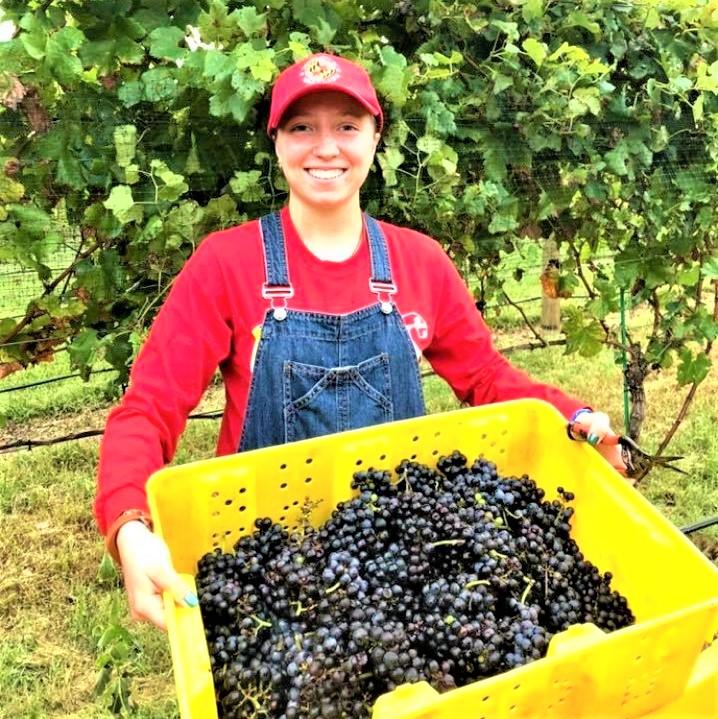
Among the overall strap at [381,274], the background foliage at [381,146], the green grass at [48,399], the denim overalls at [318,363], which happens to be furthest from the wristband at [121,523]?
the green grass at [48,399]

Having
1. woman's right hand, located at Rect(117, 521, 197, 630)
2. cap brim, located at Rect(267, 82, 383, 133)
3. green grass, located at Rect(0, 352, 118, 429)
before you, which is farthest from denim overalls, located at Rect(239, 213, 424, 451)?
green grass, located at Rect(0, 352, 118, 429)

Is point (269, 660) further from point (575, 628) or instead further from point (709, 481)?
point (709, 481)

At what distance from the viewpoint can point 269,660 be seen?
99 centimetres

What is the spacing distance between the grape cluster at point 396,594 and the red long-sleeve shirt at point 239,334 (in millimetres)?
252

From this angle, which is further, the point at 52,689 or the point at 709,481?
the point at 709,481

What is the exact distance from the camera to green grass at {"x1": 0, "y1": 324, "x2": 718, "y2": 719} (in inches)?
93.8

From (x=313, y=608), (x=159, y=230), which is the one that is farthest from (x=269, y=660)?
(x=159, y=230)

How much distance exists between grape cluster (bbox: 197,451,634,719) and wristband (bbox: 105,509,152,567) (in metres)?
0.12

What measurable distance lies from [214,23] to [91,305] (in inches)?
34.7

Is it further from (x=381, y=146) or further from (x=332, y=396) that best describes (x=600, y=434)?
(x=381, y=146)

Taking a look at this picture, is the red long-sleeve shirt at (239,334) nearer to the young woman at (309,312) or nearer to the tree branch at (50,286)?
the young woman at (309,312)

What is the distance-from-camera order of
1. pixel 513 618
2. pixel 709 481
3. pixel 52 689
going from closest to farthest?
pixel 513 618 → pixel 52 689 → pixel 709 481

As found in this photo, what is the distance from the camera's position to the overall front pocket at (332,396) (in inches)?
61.5

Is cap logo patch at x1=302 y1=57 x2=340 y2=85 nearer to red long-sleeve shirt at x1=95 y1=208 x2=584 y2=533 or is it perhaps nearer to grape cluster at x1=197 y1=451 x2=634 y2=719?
red long-sleeve shirt at x1=95 y1=208 x2=584 y2=533
